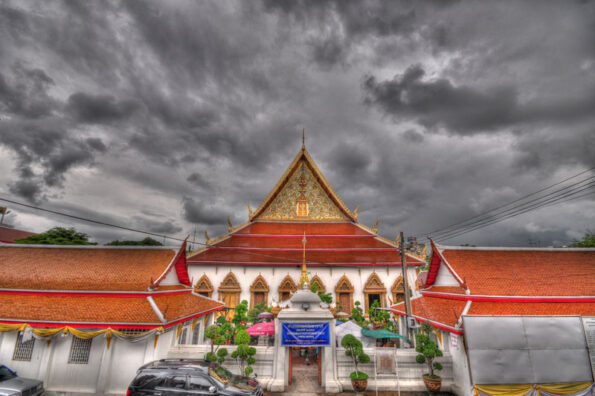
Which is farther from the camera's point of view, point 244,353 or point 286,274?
point 286,274

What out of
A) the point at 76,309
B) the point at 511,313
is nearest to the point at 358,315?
the point at 511,313

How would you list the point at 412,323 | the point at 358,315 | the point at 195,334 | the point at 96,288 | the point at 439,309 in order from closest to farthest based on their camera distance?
the point at 96,288 → the point at 439,309 → the point at 412,323 → the point at 195,334 → the point at 358,315

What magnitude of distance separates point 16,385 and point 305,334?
7.83m

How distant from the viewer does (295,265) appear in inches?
670

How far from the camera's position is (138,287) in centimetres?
934

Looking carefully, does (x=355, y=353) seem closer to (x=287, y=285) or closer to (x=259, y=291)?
(x=287, y=285)

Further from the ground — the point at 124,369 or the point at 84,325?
the point at 84,325

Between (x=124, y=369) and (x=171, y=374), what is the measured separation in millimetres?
2866

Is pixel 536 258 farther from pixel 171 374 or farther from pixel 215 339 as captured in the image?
pixel 171 374

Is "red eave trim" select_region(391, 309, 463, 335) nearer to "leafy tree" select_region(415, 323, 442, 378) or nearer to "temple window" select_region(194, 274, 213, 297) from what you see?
"leafy tree" select_region(415, 323, 442, 378)

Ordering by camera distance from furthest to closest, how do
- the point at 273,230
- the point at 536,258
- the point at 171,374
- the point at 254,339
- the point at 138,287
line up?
the point at 273,230 < the point at 254,339 < the point at 536,258 < the point at 138,287 < the point at 171,374

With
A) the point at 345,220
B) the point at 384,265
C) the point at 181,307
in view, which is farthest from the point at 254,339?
the point at 345,220

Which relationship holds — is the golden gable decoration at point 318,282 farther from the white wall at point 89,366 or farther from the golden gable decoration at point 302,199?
the white wall at point 89,366

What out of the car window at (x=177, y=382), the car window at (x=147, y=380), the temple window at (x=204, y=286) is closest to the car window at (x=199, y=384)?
the car window at (x=177, y=382)
